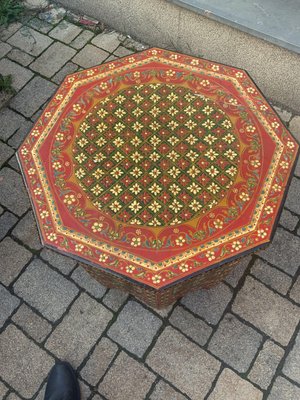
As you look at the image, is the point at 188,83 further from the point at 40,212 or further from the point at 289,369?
the point at 289,369

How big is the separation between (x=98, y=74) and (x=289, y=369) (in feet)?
9.05

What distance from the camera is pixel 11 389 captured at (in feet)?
10.2

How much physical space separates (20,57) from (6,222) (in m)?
2.23

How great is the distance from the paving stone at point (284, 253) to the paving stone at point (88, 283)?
4.81 ft

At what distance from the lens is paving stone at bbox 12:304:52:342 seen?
128 inches

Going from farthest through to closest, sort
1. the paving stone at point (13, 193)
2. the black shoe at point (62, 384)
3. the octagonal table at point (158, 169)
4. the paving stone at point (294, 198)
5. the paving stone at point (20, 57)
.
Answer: the paving stone at point (20, 57)
the paving stone at point (13, 193)
the paving stone at point (294, 198)
the black shoe at point (62, 384)
the octagonal table at point (158, 169)

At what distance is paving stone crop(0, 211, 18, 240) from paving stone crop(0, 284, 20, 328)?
1.81 ft

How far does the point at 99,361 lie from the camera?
314cm

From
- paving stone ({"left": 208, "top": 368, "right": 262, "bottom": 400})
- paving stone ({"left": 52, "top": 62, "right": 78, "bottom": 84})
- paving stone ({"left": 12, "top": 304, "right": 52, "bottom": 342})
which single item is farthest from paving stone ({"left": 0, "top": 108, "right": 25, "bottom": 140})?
paving stone ({"left": 208, "top": 368, "right": 262, "bottom": 400})

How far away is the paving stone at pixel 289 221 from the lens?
3.57m

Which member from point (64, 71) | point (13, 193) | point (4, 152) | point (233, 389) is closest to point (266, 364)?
point (233, 389)

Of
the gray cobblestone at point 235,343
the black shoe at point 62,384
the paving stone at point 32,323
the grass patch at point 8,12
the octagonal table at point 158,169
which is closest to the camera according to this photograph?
the octagonal table at point 158,169

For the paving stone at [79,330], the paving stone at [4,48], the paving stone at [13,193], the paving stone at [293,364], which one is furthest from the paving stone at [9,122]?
the paving stone at [293,364]

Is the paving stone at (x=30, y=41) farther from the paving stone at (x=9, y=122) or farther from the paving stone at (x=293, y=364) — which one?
the paving stone at (x=293, y=364)
